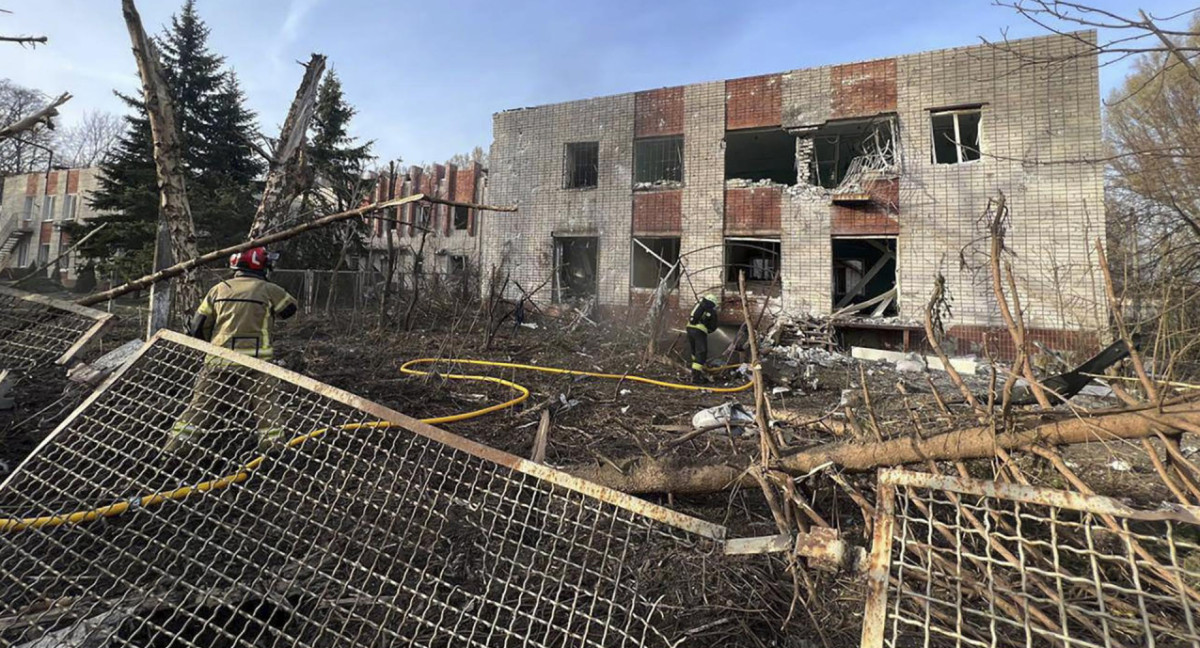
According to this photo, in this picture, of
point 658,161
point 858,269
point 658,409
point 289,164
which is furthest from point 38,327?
point 858,269

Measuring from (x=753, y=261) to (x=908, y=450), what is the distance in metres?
12.3

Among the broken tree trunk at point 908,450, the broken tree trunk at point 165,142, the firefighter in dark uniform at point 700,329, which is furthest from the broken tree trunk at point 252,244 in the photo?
the firefighter in dark uniform at point 700,329

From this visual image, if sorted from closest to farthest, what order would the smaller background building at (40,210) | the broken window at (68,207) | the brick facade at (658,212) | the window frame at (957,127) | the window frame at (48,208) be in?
the window frame at (957,127) → the brick facade at (658,212) → the smaller background building at (40,210) → the broken window at (68,207) → the window frame at (48,208)

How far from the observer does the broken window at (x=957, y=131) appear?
10961 mm

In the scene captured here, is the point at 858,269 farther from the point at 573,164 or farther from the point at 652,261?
the point at 573,164

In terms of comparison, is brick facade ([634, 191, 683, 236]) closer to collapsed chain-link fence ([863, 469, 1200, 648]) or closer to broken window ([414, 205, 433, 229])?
broken window ([414, 205, 433, 229])

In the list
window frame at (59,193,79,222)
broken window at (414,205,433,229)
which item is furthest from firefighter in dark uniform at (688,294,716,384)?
window frame at (59,193,79,222)

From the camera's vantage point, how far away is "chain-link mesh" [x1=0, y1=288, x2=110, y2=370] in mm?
2536

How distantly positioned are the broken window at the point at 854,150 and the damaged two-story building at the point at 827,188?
51mm

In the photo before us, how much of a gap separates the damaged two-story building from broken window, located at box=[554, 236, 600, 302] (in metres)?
0.04

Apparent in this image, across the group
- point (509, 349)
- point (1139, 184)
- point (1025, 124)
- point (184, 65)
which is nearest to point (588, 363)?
point (509, 349)

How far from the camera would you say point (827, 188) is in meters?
13.2

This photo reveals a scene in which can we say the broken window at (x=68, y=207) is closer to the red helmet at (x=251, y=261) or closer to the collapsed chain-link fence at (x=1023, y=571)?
the red helmet at (x=251, y=261)

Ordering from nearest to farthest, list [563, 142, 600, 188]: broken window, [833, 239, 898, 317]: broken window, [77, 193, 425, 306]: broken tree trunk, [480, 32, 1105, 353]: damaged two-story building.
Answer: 1. [77, 193, 425, 306]: broken tree trunk
2. [480, 32, 1105, 353]: damaged two-story building
3. [833, 239, 898, 317]: broken window
4. [563, 142, 600, 188]: broken window
